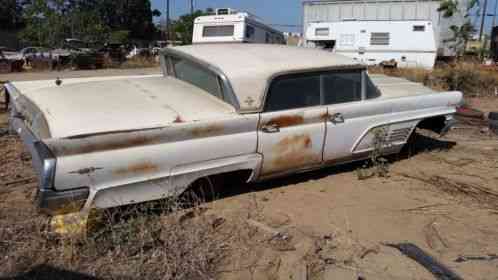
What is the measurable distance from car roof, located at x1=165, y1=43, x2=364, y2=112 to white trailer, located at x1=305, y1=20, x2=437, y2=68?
47.5 ft

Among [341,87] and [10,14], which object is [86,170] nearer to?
[341,87]

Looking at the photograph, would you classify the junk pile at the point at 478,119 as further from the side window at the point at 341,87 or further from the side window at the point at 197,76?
the side window at the point at 197,76

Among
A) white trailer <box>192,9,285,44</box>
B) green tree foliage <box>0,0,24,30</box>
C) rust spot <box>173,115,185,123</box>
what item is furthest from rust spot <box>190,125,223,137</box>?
green tree foliage <box>0,0,24,30</box>

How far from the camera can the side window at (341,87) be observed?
14.1 feet

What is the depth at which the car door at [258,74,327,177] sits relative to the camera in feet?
12.7

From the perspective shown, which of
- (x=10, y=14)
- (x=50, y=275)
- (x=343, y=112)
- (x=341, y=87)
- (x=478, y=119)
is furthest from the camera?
(x=10, y=14)

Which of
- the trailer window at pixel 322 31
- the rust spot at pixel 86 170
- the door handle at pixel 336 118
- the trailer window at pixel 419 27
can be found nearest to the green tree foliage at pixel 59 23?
the trailer window at pixel 322 31

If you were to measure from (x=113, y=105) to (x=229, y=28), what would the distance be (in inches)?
492

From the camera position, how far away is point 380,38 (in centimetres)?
1972

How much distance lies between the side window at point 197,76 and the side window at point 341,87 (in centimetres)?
102

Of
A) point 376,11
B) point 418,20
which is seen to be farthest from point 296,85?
point 376,11

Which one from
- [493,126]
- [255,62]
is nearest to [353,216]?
[255,62]

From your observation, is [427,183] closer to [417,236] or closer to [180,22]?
[417,236]

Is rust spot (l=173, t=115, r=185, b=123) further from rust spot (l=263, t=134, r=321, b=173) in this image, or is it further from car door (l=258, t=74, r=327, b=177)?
rust spot (l=263, t=134, r=321, b=173)
